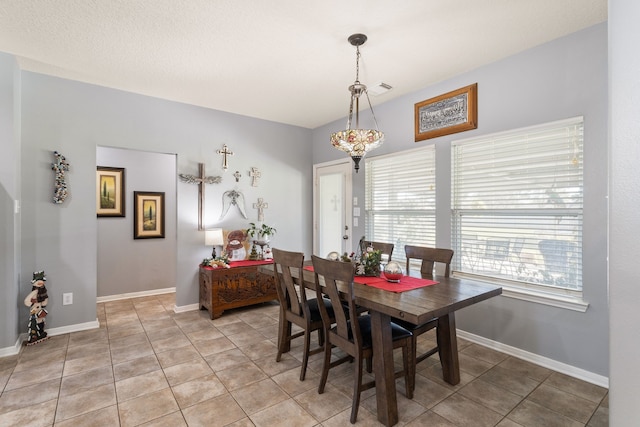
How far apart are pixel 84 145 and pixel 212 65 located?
1.79 metres

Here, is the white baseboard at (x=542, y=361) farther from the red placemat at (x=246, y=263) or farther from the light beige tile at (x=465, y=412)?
the red placemat at (x=246, y=263)

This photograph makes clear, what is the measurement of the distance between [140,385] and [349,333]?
1.66 metres

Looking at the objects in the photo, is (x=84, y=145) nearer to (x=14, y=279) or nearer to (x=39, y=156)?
(x=39, y=156)

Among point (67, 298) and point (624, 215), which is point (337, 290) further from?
point (67, 298)

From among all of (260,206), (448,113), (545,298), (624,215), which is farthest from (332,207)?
(624,215)

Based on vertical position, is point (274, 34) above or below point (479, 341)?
above

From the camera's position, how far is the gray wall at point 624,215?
0.91m

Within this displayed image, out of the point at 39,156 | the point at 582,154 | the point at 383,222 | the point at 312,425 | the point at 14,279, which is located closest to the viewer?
the point at 312,425

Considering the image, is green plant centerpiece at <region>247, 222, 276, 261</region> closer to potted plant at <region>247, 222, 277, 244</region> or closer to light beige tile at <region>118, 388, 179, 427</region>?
potted plant at <region>247, 222, 277, 244</region>

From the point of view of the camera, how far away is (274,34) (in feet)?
8.45

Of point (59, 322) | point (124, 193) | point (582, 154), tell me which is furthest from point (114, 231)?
point (582, 154)

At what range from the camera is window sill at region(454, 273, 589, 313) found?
8.25 ft

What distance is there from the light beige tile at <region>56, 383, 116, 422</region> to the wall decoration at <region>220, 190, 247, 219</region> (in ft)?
8.29

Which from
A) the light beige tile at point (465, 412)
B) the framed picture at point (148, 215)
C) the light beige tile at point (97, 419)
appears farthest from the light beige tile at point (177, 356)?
the framed picture at point (148, 215)
